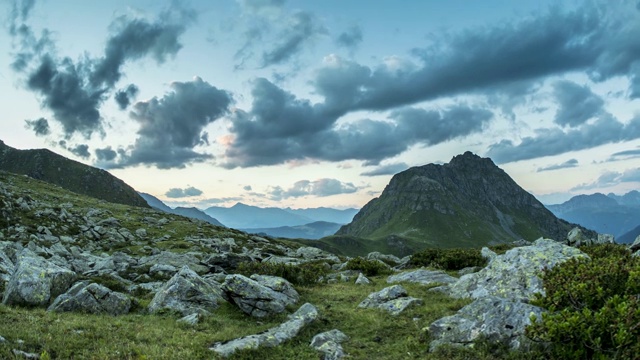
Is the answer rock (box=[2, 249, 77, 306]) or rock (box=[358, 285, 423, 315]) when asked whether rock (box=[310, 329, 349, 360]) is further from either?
rock (box=[2, 249, 77, 306])

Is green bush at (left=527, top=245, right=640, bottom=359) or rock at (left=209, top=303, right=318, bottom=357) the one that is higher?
green bush at (left=527, top=245, right=640, bottom=359)

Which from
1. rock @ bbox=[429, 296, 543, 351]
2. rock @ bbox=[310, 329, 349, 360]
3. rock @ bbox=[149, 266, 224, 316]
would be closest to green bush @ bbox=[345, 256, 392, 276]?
rock @ bbox=[149, 266, 224, 316]

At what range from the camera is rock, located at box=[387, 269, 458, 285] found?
30.2 m

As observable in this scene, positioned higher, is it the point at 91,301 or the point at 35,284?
the point at 35,284

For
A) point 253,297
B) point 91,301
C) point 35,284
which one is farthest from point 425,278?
point 35,284

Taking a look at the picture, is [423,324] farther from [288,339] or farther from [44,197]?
[44,197]

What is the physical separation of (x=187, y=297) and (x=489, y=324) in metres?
16.7

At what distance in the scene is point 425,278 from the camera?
31.5 metres

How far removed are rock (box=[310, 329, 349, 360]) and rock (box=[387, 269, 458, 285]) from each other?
14.1 meters

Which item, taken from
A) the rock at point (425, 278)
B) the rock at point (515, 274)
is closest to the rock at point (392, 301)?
the rock at point (515, 274)

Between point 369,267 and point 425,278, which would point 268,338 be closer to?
point 425,278

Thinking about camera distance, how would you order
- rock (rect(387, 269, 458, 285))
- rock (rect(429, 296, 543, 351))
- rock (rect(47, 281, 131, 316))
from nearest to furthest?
rock (rect(429, 296, 543, 351)), rock (rect(47, 281, 131, 316)), rock (rect(387, 269, 458, 285))

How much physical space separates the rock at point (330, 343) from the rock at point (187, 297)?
744 cm

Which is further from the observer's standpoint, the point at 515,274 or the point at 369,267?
the point at 369,267
